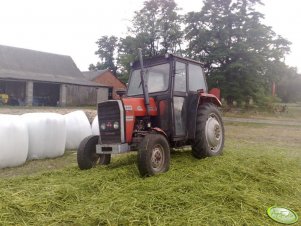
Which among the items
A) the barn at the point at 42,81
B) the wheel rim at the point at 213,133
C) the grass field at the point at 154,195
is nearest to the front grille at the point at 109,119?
the grass field at the point at 154,195

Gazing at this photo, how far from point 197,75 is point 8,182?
420cm

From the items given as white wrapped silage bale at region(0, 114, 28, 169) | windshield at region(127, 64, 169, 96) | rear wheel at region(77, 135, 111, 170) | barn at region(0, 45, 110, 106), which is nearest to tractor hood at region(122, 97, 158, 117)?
windshield at region(127, 64, 169, 96)

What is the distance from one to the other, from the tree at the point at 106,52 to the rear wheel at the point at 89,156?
64.1 metres

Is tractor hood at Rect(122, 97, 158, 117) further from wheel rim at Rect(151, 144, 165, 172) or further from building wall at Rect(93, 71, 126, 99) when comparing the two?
building wall at Rect(93, 71, 126, 99)

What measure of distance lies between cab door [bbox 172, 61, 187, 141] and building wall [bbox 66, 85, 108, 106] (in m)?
27.6

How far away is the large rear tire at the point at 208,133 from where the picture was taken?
638cm

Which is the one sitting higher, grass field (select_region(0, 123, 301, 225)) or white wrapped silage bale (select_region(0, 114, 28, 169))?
white wrapped silage bale (select_region(0, 114, 28, 169))

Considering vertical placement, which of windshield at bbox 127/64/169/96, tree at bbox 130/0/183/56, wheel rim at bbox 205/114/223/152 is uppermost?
tree at bbox 130/0/183/56

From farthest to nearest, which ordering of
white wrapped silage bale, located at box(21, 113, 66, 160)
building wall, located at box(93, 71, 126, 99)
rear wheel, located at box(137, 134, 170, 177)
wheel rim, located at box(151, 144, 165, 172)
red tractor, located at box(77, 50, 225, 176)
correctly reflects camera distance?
building wall, located at box(93, 71, 126, 99) < white wrapped silage bale, located at box(21, 113, 66, 160) < red tractor, located at box(77, 50, 225, 176) < wheel rim, located at box(151, 144, 165, 172) < rear wheel, located at box(137, 134, 170, 177)

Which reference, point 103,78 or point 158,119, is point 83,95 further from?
point 158,119

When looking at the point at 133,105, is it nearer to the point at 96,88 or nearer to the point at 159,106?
the point at 159,106

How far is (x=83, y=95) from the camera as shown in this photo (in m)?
34.4

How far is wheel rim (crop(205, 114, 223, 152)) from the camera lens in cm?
668

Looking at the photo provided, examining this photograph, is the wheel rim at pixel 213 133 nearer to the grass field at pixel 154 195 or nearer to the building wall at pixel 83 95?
the grass field at pixel 154 195
